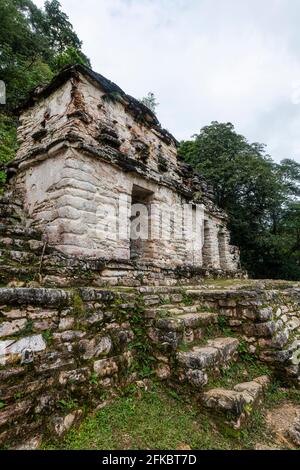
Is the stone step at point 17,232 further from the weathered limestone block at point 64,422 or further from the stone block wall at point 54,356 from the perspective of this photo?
the weathered limestone block at point 64,422

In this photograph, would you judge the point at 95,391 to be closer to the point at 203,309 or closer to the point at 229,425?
the point at 229,425

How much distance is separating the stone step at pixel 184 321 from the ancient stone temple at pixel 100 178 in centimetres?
112

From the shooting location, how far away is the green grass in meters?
2.08

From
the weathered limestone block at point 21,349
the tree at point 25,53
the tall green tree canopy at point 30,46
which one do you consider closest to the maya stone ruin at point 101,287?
the weathered limestone block at point 21,349

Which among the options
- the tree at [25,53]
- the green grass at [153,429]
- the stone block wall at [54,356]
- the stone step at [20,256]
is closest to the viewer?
the stone block wall at [54,356]

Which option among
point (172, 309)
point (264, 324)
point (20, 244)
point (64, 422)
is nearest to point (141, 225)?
point (172, 309)

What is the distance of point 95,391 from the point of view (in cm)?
247

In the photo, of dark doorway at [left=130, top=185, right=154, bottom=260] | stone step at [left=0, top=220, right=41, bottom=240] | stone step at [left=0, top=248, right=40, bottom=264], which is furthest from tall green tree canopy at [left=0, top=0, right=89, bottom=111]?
stone step at [left=0, top=248, right=40, bottom=264]

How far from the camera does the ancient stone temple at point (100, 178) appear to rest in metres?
4.50

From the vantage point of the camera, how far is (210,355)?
2844 mm

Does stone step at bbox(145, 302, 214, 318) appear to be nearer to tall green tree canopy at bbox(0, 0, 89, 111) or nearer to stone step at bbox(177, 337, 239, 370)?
stone step at bbox(177, 337, 239, 370)

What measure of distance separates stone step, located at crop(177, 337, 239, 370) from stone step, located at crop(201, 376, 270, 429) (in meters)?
0.27
